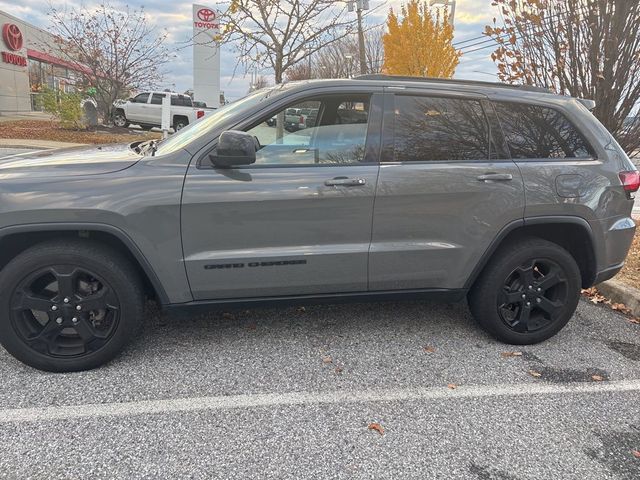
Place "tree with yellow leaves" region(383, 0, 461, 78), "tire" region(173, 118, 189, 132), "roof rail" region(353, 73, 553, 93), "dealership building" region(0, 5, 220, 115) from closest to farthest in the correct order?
"roof rail" region(353, 73, 553, 93), "tree with yellow leaves" region(383, 0, 461, 78), "dealership building" region(0, 5, 220, 115), "tire" region(173, 118, 189, 132)

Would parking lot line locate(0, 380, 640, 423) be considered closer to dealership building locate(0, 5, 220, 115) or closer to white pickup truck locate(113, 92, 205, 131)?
dealership building locate(0, 5, 220, 115)

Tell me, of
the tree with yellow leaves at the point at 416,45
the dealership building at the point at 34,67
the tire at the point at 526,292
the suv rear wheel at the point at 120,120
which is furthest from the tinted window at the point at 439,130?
the suv rear wheel at the point at 120,120

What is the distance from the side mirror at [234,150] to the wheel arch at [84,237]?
2.35 feet

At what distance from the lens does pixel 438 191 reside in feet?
10.6

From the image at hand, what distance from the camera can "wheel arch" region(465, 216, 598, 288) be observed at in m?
3.39

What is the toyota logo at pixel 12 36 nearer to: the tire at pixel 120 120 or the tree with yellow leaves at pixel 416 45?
the tire at pixel 120 120

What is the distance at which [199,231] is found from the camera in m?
2.97

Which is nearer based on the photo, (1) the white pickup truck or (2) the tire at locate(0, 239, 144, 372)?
(2) the tire at locate(0, 239, 144, 372)

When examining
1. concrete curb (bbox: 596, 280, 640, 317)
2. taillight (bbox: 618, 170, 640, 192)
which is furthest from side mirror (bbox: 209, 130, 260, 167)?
concrete curb (bbox: 596, 280, 640, 317)

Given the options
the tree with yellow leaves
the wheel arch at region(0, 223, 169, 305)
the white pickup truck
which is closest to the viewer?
the wheel arch at region(0, 223, 169, 305)

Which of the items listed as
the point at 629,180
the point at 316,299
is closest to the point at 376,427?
the point at 316,299

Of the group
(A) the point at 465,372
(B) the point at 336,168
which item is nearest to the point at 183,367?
(B) the point at 336,168

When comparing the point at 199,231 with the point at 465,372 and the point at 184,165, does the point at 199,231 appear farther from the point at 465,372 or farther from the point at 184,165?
the point at 465,372

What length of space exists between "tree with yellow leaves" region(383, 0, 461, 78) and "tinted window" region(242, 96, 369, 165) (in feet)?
29.9
